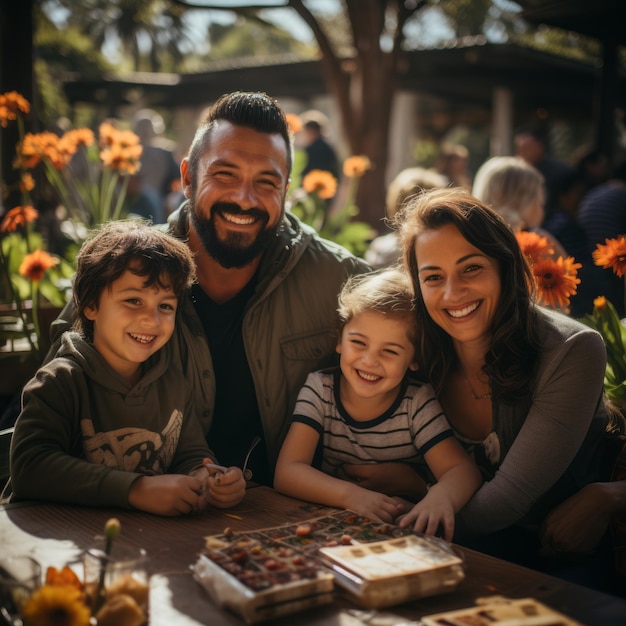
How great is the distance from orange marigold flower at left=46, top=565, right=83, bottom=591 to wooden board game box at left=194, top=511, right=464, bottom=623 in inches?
9.6

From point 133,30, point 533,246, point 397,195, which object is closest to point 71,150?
point 397,195

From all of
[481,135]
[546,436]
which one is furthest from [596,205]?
[481,135]

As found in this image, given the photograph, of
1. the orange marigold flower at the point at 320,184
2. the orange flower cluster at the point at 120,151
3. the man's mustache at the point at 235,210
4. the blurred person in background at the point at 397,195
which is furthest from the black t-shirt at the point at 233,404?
the orange marigold flower at the point at 320,184

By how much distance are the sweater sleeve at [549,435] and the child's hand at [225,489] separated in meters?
0.69

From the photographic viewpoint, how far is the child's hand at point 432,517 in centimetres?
208

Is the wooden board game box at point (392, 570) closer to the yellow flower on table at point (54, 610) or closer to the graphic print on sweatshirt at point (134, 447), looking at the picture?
the yellow flower on table at point (54, 610)

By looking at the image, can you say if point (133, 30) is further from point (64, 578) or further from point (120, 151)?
point (64, 578)

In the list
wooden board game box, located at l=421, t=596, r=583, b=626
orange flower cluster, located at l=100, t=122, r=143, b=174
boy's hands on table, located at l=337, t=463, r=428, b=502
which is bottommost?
boy's hands on table, located at l=337, t=463, r=428, b=502

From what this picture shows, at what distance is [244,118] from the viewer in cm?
305

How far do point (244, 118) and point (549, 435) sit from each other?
167cm

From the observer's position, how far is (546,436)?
2.26 meters

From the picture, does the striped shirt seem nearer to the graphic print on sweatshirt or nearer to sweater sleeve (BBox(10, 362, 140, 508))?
the graphic print on sweatshirt

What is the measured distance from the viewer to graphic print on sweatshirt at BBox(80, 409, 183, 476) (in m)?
2.29

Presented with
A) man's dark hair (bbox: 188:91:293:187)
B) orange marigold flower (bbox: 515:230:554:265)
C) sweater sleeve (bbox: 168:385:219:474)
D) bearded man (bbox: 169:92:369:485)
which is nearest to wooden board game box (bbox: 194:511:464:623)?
sweater sleeve (bbox: 168:385:219:474)
